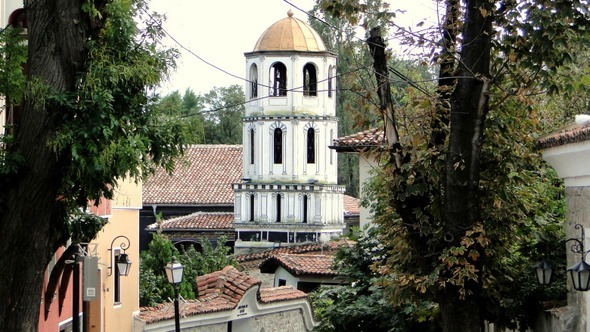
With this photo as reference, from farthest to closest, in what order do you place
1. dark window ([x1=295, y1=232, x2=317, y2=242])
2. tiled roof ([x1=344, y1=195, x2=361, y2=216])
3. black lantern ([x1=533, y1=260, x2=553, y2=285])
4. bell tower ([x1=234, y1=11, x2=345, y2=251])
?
tiled roof ([x1=344, y1=195, x2=361, y2=216]) → dark window ([x1=295, y1=232, x2=317, y2=242]) → bell tower ([x1=234, y1=11, x2=345, y2=251]) → black lantern ([x1=533, y1=260, x2=553, y2=285])

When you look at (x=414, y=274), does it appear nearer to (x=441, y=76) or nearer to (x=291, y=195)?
(x=441, y=76)

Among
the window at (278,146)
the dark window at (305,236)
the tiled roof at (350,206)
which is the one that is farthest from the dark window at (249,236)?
the tiled roof at (350,206)

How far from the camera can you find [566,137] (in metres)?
12.1

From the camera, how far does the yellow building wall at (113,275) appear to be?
25.1m

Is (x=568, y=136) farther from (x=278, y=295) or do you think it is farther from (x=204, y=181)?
(x=204, y=181)

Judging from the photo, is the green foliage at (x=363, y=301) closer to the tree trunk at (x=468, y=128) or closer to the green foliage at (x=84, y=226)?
the green foliage at (x=84, y=226)

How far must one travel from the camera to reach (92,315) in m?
25.0

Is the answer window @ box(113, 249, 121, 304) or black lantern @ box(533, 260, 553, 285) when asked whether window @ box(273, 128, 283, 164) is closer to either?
window @ box(113, 249, 121, 304)

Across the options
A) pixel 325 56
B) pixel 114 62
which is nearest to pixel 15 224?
pixel 114 62

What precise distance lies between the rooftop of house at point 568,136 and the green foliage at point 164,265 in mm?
21792

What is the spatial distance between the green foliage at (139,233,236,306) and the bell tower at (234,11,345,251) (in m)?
20.5

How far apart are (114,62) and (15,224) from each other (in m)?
1.55

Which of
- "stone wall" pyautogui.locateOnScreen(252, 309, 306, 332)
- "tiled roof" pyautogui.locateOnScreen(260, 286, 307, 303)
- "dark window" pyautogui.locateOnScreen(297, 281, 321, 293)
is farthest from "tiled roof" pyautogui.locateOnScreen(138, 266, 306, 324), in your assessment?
"dark window" pyautogui.locateOnScreen(297, 281, 321, 293)

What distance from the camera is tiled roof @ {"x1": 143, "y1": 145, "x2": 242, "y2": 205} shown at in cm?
7188
